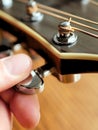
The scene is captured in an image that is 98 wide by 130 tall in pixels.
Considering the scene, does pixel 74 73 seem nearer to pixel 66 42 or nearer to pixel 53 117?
pixel 66 42

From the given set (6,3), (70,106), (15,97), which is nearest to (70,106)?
(70,106)

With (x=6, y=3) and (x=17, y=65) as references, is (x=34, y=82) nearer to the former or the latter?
(x=17, y=65)

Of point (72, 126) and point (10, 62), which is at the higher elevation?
point (10, 62)

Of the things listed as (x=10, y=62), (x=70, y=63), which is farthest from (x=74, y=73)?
(x=10, y=62)

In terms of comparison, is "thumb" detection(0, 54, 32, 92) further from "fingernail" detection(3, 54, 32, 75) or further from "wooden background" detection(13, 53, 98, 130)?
"wooden background" detection(13, 53, 98, 130)

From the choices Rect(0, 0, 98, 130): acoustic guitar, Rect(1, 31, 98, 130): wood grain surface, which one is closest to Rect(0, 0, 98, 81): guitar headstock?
Rect(0, 0, 98, 130): acoustic guitar

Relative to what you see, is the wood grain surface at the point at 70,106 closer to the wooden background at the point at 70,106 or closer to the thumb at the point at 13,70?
the wooden background at the point at 70,106
